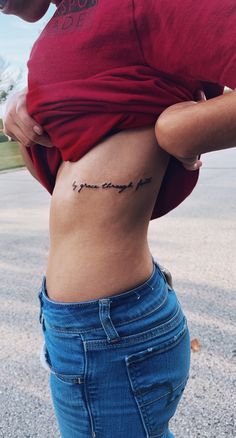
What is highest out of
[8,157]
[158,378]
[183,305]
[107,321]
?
[107,321]

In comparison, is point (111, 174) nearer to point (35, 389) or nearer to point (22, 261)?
point (35, 389)

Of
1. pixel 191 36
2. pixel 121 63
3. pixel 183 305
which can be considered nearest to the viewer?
pixel 191 36

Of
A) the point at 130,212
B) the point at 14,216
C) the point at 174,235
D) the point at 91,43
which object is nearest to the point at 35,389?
the point at 130,212

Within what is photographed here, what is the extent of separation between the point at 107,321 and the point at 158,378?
148 millimetres

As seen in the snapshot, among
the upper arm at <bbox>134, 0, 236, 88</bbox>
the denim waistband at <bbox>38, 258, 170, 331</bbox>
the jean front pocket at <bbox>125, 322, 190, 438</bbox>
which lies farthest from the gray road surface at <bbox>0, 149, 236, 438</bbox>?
the upper arm at <bbox>134, 0, 236, 88</bbox>

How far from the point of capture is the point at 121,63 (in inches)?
33.3

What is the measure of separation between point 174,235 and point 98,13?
12.0ft

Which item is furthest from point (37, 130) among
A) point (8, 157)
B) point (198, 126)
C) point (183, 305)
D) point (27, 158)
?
point (8, 157)

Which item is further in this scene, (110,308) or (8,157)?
(8,157)

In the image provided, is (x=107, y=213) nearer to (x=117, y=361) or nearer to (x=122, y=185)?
(x=122, y=185)

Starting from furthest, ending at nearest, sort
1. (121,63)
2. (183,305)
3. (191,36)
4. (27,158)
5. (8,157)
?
(8,157) → (183,305) → (27,158) → (121,63) → (191,36)

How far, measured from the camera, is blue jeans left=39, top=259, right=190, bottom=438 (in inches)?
34.2

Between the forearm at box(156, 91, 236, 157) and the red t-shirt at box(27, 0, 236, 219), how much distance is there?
4 centimetres

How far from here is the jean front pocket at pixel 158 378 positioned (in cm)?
88
